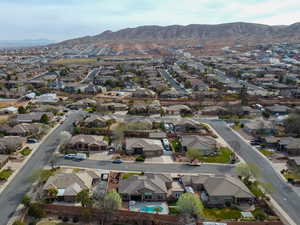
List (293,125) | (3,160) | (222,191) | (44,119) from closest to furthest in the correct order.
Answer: (222,191) < (3,160) < (293,125) < (44,119)

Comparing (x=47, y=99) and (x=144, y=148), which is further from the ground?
(x=47, y=99)

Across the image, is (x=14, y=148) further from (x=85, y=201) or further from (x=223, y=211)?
(x=223, y=211)

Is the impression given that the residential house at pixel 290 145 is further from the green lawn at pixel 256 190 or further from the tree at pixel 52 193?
the tree at pixel 52 193

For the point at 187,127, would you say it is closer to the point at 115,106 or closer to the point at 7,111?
the point at 115,106

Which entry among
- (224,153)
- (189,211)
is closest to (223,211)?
(189,211)

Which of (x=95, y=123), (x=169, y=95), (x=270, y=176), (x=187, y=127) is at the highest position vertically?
(x=169, y=95)

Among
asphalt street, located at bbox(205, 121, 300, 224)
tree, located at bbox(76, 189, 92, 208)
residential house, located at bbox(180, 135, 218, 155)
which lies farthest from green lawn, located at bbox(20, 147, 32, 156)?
asphalt street, located at bbox(205, 121, 300, 224)

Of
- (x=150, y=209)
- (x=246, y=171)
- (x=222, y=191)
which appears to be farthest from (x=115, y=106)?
(x=222, y=191)
